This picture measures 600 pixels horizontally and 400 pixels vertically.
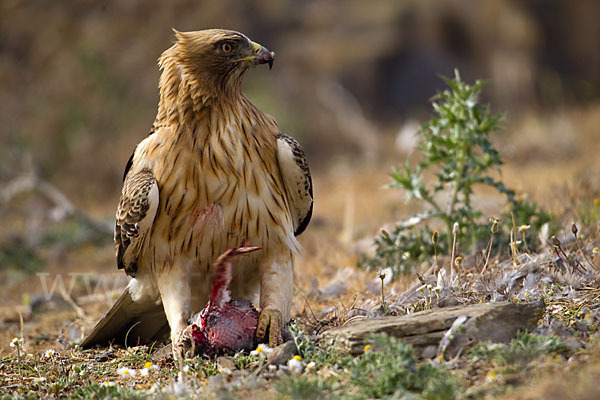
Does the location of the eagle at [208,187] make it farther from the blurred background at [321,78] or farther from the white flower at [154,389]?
the blurred background at [321,78]

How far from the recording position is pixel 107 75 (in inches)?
508

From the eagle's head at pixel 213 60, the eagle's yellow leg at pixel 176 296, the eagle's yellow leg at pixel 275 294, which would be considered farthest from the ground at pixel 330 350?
the eagle's head at pixel 213 60

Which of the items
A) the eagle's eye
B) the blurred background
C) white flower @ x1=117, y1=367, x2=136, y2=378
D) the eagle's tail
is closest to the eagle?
the eagle's eye

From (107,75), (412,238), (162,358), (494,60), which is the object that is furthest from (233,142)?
(494,60)

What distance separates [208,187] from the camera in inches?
150

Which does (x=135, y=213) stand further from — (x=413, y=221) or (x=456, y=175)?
(x=456, y=175)

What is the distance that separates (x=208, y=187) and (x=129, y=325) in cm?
134

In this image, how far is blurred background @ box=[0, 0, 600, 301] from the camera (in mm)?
11875

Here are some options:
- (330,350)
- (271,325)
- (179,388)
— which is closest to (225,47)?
(271,325)

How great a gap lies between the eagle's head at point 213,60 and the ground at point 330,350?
1161 mm

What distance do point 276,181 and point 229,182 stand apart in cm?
33

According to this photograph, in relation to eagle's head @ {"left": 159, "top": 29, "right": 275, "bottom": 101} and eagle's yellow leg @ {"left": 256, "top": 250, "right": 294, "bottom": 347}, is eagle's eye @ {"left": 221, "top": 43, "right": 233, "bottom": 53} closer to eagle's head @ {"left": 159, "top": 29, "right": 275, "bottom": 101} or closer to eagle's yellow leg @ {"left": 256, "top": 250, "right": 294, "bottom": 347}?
eagle's head @ {"left": 159, "top": 29, "right": 275, "bottom": 101}

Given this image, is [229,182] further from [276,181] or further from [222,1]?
[222,1]

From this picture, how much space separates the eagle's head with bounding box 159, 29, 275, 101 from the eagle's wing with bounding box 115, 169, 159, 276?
59cm
